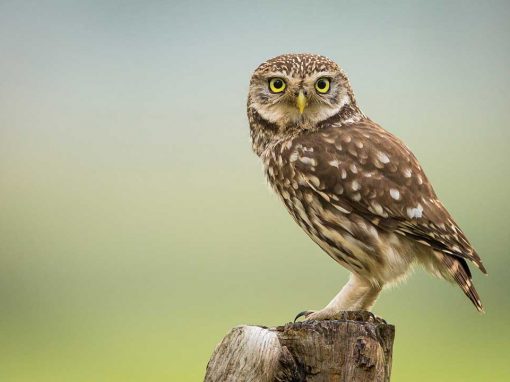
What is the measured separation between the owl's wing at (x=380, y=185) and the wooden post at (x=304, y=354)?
0.62 meters

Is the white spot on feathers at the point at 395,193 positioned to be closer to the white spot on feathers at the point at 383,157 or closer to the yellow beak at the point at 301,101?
the white spot on feathers at the point at 383,157

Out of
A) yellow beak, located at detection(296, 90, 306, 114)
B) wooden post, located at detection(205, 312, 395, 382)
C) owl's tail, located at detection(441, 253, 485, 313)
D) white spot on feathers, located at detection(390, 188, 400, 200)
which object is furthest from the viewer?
yellow beak, located at detection(296, 90, 306, 114)

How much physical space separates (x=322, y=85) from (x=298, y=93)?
14 centimetres

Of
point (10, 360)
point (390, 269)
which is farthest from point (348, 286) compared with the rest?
point (10, 360)

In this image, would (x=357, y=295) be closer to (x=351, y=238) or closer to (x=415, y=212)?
(x=351, y=238)

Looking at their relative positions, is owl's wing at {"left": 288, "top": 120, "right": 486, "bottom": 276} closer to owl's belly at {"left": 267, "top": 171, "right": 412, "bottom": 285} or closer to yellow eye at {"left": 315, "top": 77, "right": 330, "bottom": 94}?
owl's belly at {"left": 267, "top": 171, "right": 412, "bottom": 285}

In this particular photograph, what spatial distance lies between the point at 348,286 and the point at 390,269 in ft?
0.81

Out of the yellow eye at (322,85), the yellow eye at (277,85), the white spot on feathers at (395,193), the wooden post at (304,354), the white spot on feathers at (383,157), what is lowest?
the wooden post at (304,354)

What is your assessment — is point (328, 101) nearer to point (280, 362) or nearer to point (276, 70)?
point (276, 70)

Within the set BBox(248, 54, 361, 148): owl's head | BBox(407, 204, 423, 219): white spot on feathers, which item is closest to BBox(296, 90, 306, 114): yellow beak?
BBox(248, 54, 361, 148): owl's head

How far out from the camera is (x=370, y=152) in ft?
11.1

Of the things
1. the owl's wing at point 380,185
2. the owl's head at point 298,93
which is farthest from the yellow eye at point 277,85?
the owl's wing at point 380,185

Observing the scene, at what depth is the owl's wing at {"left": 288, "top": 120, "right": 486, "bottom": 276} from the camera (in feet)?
10.7

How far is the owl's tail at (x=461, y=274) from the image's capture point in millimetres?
3180
